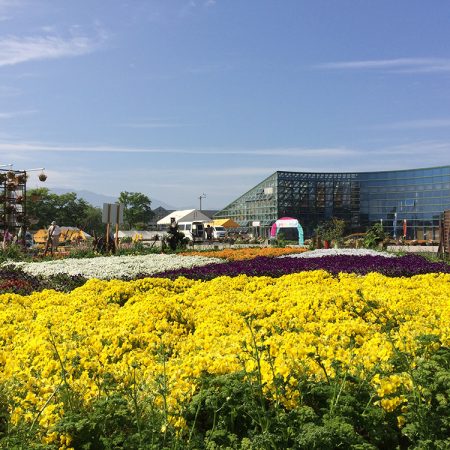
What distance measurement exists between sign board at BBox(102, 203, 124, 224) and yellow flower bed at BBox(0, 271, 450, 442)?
38.2ft

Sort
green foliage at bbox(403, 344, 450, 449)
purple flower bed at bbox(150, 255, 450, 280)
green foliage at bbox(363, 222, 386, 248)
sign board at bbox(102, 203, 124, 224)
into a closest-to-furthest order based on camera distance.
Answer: green foliage at bbox(403, 344, 450, 449) < purple flower bed at bbox(150, 255, 450, 280) < sign board at bbox(102, 203, 124, 224) < green foliage at bbox(363, 222, 386, 248)

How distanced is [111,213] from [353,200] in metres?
58.0

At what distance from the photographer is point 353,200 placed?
7262cm

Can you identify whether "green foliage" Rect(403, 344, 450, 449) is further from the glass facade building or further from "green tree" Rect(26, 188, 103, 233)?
"green tree" Rect(26, 188, 103, 233)

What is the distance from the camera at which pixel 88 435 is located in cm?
284

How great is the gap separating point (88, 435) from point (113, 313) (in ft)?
9.47

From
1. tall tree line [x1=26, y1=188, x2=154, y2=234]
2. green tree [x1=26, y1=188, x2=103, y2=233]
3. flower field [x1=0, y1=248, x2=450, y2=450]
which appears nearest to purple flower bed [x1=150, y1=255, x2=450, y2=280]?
flower field [x1=0, y1=248, x2=450, y2=450]

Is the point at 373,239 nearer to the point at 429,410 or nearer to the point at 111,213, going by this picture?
the point at 111,213

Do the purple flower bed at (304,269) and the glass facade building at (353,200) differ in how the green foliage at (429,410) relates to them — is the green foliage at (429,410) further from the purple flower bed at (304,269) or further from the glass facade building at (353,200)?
the glass facade building at (353,200)

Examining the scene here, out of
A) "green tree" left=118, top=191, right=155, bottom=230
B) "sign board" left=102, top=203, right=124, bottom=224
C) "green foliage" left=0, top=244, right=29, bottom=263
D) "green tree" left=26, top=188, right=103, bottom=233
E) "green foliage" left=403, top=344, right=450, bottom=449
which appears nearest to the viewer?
"green foliage" left=403, top=344, right=450, bottom=449

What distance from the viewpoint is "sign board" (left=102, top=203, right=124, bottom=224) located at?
18875mm

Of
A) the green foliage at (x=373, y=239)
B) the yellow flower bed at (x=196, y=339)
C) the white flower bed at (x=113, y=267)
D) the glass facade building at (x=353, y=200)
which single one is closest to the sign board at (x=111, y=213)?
the white flower bed at (x=113, y=267)

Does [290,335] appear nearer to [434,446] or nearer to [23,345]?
[434,446]

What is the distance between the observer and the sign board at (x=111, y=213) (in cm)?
1888
